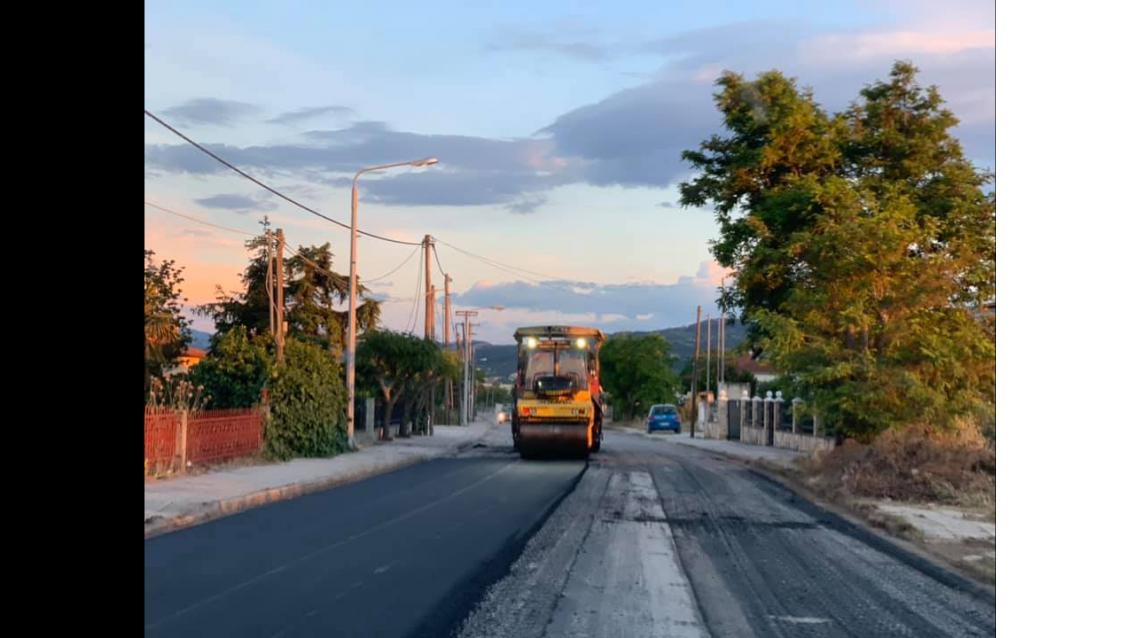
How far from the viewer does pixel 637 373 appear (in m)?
95.8

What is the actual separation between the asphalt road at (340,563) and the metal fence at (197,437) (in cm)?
355

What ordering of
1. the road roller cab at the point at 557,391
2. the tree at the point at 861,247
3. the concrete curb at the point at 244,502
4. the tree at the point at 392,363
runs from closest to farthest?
the concrete curb at the point at 244,502, the tree at the point at 861,247, the road roller cab at the point at 557,391, the tree at the point at 392,363

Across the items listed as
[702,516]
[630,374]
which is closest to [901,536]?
[702,516]

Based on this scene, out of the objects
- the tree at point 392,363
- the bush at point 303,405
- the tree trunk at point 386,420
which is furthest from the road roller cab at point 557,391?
the tree trunk at point 386,420

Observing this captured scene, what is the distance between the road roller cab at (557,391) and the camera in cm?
2934

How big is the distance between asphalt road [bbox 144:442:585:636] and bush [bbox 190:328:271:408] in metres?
8.27

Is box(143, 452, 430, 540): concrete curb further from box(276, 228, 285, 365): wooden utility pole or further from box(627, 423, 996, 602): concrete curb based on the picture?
box(627, 423, 996, 602): concrete curb

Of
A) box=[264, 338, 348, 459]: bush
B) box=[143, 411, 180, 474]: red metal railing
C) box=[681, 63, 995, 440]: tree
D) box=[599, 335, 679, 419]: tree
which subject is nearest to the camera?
box=[143, 411, 180, 474]: red metal railing

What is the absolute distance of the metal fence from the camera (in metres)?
19.8

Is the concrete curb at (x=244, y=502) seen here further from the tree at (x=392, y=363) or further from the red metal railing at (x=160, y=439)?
the tree at (x=392, y=363)

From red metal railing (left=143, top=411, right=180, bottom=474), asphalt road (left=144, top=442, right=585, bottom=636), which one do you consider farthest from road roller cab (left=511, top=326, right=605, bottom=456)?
red metal railing (left=143, top=411, right=180, bottom=474)
